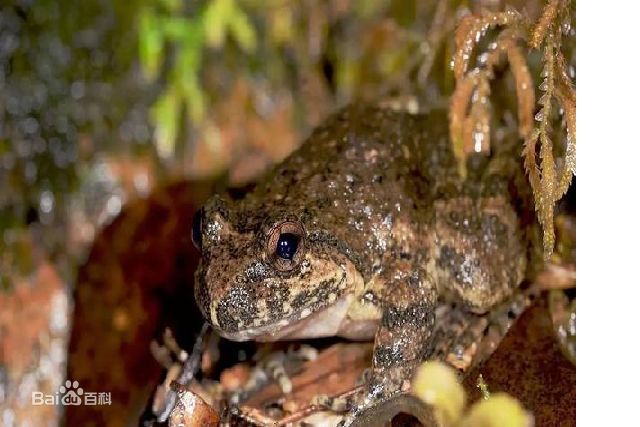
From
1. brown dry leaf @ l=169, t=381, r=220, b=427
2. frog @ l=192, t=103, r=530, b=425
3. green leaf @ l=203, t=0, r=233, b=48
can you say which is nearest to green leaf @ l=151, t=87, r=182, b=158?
green leaf @ l=203, t=0, r=233, b=48

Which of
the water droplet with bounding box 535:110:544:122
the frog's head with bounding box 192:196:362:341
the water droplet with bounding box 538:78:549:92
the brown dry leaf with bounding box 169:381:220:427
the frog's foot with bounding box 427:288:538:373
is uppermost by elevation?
the water droplet with bounding box 538:78:549:92

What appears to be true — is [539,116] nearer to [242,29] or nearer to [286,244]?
[286,244]

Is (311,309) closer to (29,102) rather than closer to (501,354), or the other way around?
(501,354)

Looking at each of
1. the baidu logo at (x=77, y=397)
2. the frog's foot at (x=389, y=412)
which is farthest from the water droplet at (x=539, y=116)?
the baidu logo at (x=77, y=397)

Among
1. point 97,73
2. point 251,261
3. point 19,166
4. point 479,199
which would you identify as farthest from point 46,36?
point 479,199

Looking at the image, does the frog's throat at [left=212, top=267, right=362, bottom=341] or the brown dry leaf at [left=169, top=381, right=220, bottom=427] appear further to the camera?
the frog's throat at [left=212, top=267, right=362, bottom=341]

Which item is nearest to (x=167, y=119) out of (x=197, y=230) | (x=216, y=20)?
(x=216, y=20)

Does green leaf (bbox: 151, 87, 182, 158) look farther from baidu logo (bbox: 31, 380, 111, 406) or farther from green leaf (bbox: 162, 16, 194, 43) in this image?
baidu logo (bbox: 31, 380, 111, 406)
